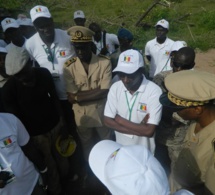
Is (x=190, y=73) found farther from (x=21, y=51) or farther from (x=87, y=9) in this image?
(x=87, y=9)

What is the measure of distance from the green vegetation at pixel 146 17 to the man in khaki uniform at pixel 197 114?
7.65 metres

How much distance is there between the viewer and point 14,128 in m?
2.34

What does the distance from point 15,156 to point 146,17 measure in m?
10.5

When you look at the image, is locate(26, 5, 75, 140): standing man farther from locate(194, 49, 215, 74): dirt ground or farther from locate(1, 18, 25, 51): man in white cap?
locate(194, 49, 215, 74): dirt ground

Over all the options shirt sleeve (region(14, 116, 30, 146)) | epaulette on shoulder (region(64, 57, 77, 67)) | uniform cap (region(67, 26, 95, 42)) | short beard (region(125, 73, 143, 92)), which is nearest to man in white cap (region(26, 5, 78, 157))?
epaulette on shoulder (region(64, 57, 77, 67))

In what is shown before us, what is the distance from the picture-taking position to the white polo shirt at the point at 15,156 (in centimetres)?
225

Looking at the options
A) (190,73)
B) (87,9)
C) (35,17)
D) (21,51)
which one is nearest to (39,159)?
(21,51)

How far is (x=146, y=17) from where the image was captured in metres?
11.7

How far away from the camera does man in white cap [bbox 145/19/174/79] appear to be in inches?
199

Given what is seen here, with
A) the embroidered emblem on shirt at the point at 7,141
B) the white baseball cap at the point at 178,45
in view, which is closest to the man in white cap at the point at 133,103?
the embroidered emblem on shirt at the point at 7,141

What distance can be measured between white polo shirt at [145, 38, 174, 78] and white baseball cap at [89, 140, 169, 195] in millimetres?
3568

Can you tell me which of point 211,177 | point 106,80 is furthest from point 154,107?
point 211,177

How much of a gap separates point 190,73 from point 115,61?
232cm

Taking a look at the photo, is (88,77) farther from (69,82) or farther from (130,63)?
(130,63)
